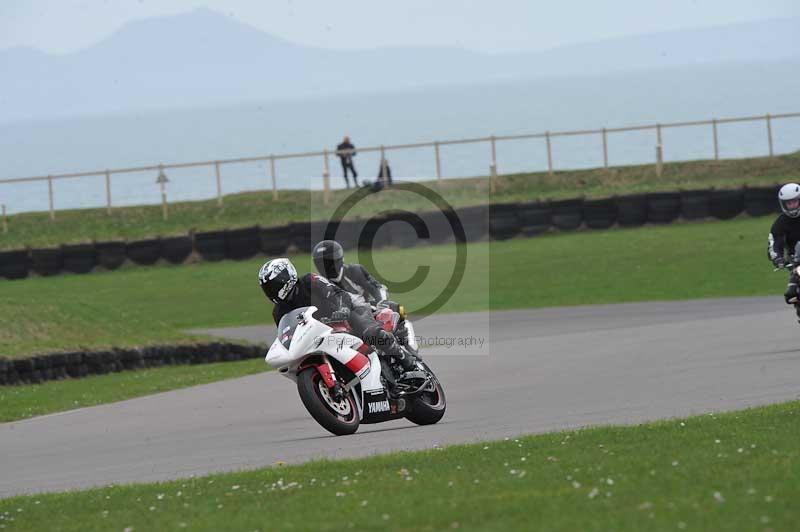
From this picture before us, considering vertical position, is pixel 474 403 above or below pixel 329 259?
below

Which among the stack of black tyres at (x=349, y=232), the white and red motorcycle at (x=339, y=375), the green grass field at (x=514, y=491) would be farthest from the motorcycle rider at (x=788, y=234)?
the stack of black tyres at (x=349, y=232)

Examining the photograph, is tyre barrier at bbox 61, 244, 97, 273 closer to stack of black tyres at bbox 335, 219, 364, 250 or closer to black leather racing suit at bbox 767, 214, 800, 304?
stack of black tyres at bbox 335, 219, 364, 250

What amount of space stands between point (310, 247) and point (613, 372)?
2067 centimetres

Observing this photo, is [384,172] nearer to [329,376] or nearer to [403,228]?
[403,228]

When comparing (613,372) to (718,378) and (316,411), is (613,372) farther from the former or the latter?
(316,411)

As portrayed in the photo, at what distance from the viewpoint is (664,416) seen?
1166cm

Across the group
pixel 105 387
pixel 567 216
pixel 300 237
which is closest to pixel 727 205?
pixel 567 216

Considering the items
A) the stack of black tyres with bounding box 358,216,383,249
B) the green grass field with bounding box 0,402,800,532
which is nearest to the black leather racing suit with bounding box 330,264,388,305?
the green grass field with bounding box 0,402,800,532

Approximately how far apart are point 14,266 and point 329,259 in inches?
979

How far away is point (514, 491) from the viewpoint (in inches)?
323

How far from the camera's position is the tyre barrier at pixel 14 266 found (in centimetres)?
3603

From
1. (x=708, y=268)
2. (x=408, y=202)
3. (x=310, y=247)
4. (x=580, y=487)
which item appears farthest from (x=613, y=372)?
(x=408, y=202)

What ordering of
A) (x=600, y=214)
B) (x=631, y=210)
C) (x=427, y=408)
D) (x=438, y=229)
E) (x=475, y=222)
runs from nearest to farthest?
1. (x=427, y=408)
2. (x=631, y=210)
3. (x=600, y=214)
4. (x=475, y=222)
5. (x=438, y=229)

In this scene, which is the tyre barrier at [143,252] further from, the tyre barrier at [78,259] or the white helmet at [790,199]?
the white helmet at [790,199]
